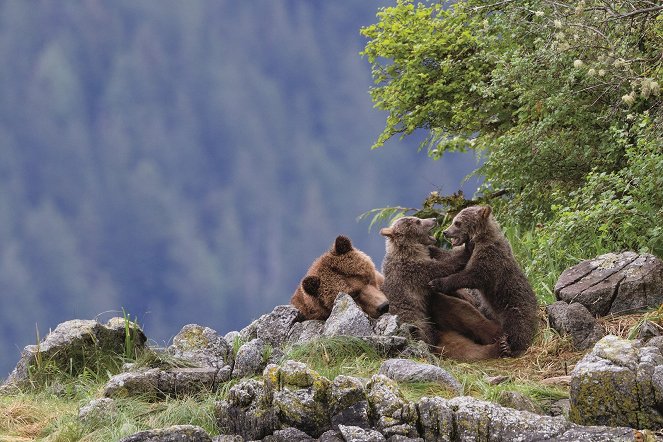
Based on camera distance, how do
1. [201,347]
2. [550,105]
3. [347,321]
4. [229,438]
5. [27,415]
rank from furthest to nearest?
[550,105] → [201,347] → [347,321] → [27,415] → [229,438]

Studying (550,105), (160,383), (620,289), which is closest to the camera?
(160,383)

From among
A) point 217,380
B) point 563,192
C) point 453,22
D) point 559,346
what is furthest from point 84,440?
point 453,22

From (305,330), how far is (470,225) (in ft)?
6.97

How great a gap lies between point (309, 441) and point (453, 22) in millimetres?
18127

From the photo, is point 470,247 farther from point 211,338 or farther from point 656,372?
point 656,372

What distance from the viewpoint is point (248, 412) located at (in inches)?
243

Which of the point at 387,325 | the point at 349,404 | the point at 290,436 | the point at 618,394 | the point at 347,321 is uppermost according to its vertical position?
the point at 347,321

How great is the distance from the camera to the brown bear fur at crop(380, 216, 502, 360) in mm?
9133

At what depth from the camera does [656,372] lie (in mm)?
5730

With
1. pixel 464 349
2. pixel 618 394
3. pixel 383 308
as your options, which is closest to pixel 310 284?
pixel 383 308

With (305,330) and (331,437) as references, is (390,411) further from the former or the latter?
(305,330)

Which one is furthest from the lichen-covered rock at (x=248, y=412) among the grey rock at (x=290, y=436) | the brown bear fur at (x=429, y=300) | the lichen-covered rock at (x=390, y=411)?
the brown bear fur at (x=429, y=300)

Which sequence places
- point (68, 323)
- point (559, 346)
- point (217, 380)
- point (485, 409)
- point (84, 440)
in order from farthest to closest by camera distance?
point (68, 323) → point (559, 346) → point (217, 380) → point (84, 440) → point (485, 409)

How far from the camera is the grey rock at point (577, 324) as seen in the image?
9305mm
